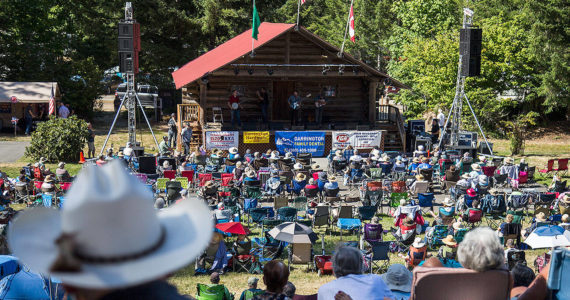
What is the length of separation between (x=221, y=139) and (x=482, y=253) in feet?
68.2

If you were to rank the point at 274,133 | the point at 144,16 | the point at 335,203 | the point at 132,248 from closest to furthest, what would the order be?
the point at 132,248
the point at 335,203
the point at 274,133
the point at 144,16

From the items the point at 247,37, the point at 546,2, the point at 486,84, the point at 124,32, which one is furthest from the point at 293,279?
the point at 546,2

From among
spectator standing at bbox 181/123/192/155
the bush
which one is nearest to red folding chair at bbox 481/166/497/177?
spectator standing at bbox 181/123/192/155

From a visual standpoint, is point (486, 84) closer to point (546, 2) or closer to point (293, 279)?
point (546, 2)

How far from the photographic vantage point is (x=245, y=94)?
27922 mm

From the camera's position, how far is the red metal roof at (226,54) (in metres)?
25.0

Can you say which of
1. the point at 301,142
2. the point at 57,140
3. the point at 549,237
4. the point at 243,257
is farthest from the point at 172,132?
the point at 549,237

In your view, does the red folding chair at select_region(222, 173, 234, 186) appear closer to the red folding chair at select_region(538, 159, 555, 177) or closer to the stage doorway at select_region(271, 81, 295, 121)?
the stage doorway at select_region(271, 81, 295, 121)

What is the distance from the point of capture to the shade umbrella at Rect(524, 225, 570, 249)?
456 inches

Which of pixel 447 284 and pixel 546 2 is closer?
pixel 447 284

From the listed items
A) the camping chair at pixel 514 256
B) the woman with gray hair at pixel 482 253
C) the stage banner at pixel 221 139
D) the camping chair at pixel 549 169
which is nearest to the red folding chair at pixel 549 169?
the camping chair at pixel 549 169

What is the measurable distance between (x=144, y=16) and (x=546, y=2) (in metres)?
21.8

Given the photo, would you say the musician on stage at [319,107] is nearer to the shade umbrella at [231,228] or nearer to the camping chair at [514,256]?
the shade umbrella at [231,228]

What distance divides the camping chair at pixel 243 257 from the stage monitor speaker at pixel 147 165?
24.8 feet
